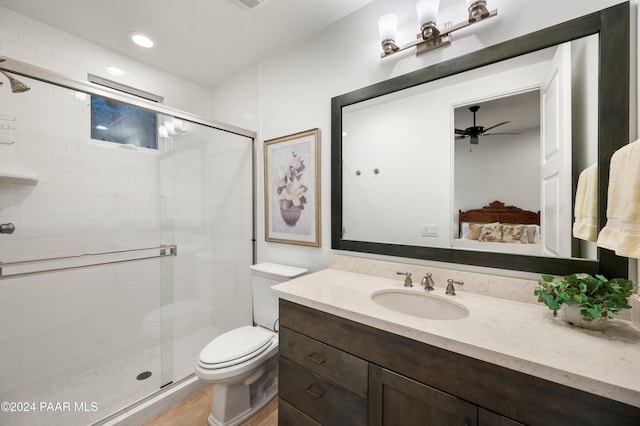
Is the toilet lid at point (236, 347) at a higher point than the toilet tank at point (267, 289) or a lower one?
lower

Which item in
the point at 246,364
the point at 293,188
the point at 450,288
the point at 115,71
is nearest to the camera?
the point at 450,288

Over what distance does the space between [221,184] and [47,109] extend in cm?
116

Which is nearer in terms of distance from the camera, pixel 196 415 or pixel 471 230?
pixel 471 230

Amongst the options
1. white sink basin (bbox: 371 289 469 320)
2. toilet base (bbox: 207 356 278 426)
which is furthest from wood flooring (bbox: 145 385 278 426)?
white sink basin (bbox: 371 289 469 320)

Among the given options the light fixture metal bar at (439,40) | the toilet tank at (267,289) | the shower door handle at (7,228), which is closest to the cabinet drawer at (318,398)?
the toilet tank at (267,289)

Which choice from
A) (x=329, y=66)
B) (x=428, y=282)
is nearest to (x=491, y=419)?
(x=428, y=282)

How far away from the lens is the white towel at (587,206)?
949 mm

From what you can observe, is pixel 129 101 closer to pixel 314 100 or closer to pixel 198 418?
pixel 314 100

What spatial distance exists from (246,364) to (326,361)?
1.94 ft

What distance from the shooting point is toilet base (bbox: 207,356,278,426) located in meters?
1.46

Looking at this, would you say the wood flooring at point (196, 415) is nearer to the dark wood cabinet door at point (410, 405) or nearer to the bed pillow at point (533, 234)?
the dark wood cabinet door at point (410, 405)

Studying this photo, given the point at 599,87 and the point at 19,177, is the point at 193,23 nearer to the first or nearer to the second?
the point at 19,177

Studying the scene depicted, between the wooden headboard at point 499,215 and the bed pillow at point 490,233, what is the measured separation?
26 mm

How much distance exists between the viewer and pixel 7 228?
1.52 meters
